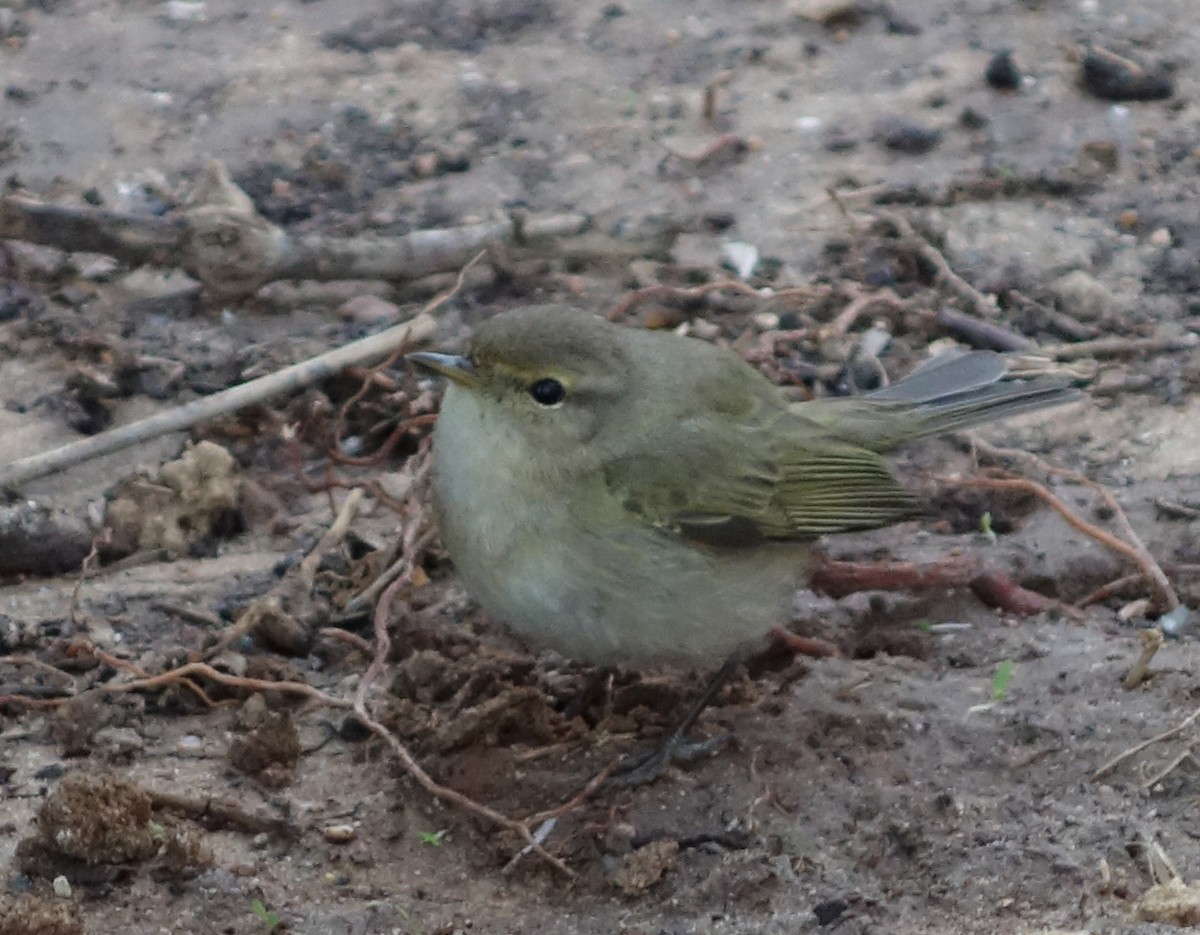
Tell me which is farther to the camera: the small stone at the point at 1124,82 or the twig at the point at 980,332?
the small stone at the point at 1124,82

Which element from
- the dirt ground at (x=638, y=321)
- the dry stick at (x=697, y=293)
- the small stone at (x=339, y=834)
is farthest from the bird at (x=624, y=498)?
the dry stick at (x=697, y=293)

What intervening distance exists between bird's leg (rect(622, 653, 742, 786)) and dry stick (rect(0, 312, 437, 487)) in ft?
5.73

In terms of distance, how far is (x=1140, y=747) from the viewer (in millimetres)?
4465

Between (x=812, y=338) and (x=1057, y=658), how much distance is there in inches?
77.9

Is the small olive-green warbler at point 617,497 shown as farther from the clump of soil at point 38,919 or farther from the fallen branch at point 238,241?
the fallen branch at point 238,241

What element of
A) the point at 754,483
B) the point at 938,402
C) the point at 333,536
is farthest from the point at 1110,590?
the point at 333,536

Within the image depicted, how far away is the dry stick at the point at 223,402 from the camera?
17.7 ft

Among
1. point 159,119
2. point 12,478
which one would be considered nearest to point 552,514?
point 12,478

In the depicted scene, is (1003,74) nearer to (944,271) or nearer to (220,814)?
(944,271)

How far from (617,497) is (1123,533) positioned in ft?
6.15

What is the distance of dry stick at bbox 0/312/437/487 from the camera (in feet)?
17.7

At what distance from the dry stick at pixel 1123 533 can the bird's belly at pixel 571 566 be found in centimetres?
139

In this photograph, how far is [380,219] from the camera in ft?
24.0

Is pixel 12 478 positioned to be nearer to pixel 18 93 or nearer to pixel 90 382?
pixel 90 382
